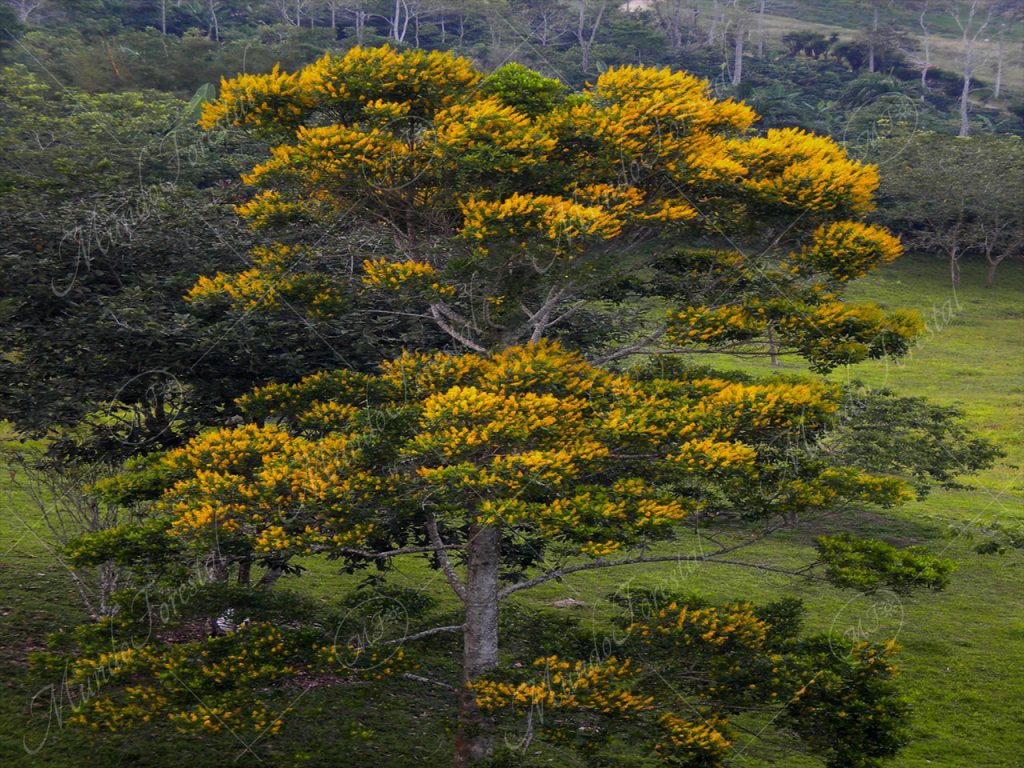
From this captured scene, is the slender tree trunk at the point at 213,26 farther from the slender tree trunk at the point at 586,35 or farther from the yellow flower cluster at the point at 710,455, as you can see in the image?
the yellow flower cluster at the point at 710,455

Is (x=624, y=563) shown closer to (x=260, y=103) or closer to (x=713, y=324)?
(x=713, y=324)

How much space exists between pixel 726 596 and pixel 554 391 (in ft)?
46.4

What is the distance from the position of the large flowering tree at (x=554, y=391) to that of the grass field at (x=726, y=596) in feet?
7.93

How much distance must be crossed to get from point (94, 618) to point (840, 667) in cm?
1225

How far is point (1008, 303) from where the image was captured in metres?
57.5

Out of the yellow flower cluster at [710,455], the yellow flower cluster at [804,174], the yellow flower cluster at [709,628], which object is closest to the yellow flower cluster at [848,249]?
the yellow flower cluster at [804,174]

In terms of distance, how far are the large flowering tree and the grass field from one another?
2416 mm

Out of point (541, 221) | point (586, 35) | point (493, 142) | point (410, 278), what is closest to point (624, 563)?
point (541, 221)

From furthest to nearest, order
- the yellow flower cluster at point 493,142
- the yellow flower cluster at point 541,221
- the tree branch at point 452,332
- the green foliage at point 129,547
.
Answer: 1. the tree branch at point 452,332
2. the yellow flower cluster at point 493,142
3. the yellow flower cluster at point 541,221
4. the green foliage at point 129,547

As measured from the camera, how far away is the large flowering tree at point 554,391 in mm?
9820

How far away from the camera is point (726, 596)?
2306 centimetres

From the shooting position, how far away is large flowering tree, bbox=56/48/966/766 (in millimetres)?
9820
